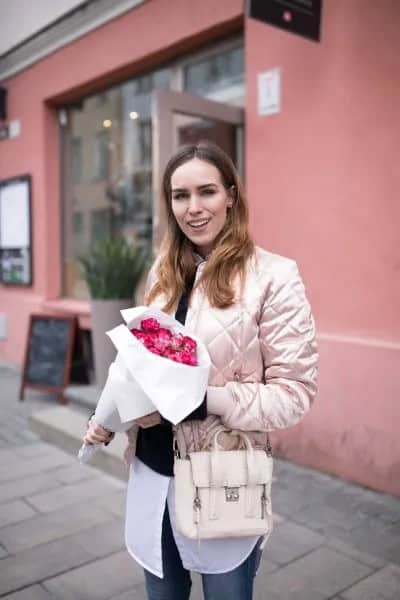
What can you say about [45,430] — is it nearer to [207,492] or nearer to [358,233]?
[358,233]

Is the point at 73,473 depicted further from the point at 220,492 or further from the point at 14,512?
the point at 220,492

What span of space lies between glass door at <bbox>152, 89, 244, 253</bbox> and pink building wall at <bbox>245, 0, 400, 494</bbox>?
0.49m

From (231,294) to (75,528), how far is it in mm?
2296

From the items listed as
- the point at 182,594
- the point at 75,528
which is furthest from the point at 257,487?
the point at 75,528

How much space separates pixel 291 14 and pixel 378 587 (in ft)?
11.0

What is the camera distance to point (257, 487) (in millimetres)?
1476

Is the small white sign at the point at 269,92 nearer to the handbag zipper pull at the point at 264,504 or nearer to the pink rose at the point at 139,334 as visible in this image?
the pink rose at the point at 139,334

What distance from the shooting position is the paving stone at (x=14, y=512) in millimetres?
3354

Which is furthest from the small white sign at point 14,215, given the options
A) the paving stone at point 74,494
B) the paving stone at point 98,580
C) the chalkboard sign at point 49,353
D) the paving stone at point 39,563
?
the paving stone at point 98,580

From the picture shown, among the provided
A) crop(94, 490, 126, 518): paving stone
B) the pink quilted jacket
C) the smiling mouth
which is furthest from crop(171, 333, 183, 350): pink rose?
crop(94, 490, 126, 518): paving stone

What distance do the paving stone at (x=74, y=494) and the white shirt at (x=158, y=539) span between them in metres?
2.08

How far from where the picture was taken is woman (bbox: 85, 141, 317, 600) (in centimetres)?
149

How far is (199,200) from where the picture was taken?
160cm

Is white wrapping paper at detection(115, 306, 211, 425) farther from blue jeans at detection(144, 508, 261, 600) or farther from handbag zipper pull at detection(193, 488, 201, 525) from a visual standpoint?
blue jeans at detection(144, 508, 261, 600)
